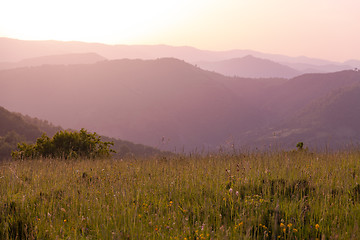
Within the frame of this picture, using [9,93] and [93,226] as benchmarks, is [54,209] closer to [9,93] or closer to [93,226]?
[93,226]

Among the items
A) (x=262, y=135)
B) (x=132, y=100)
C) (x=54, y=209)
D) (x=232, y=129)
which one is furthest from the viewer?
(x=132, y=100)

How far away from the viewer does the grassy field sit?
12.5 feet

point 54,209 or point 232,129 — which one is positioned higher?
point 54,209

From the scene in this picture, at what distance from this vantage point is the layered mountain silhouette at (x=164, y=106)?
152000 millimetres

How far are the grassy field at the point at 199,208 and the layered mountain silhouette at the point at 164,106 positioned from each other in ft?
441

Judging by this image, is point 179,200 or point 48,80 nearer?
point 179,200

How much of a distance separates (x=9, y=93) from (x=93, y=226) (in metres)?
188

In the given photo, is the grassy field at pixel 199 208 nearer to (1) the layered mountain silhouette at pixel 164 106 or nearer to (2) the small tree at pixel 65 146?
(2) the small tree at pixel 65 146

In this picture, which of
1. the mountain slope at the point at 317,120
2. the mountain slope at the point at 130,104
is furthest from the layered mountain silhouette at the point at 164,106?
the mountain slope at the point at 317,120

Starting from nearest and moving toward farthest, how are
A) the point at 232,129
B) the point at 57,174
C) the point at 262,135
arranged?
the point at 57,174 → the point at 262,135 → the point at 232,129

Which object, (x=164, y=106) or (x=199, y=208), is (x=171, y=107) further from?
(x=199, y=208)

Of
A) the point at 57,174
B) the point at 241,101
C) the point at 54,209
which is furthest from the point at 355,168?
the point at 241,101

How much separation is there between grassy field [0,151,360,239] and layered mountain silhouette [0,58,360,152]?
134 m

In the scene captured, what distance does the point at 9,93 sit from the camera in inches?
6703
